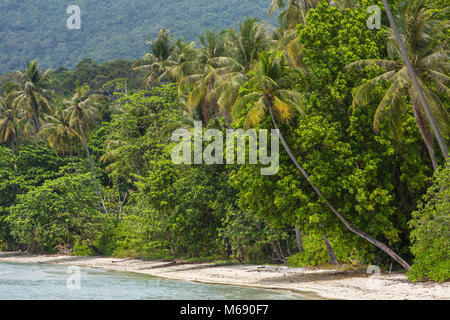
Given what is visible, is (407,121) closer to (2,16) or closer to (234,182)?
(234,182)

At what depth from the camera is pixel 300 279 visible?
21.3m

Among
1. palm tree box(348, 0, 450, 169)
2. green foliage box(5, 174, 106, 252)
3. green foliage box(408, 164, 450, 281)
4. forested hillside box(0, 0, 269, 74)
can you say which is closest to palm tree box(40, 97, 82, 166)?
green foliage box(5, 174, 106, 252)

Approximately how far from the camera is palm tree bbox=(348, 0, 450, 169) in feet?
57.6

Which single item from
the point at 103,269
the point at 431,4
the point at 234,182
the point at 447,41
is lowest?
the point at 103,269

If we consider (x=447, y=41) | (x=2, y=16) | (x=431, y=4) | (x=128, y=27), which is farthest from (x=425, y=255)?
(x=2, y=16)

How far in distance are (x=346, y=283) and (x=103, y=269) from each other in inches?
652

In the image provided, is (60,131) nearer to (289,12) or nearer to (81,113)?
(81,113)

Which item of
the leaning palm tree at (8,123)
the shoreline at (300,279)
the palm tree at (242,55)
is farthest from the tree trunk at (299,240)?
the leaning palm tree at (8,123)

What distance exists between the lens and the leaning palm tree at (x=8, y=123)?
5012 centimetres

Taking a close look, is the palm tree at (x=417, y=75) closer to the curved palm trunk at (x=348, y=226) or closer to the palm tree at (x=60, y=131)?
the curved palm trunk at (x=348, y=226)

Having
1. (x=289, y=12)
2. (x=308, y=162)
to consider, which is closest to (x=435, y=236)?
(x=308, y=162)
